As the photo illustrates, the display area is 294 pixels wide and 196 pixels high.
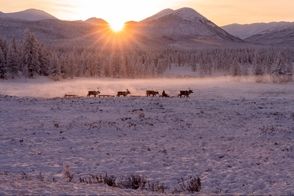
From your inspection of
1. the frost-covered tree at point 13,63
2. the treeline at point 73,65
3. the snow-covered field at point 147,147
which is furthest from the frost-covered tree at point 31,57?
the snow-covered field at point 147,147

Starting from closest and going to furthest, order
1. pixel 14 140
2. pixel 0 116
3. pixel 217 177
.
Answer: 1. pixel 217 177
2. pixel 14 140
3. pixel 0 116

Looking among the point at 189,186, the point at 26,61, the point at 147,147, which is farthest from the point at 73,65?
the point at 189,186

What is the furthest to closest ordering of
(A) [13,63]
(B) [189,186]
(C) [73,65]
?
1. (C) [73,65]
2. (A) [13,63]
3. (B) [189,186]

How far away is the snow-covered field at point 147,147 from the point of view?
61.2 ft

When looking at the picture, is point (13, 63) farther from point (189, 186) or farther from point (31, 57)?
point (189, 186)


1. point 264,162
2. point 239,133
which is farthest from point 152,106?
point 264,162

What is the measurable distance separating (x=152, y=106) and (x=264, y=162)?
24.6 m

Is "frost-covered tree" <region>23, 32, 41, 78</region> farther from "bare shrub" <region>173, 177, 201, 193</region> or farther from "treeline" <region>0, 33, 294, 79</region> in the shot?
"bare shrub" <region>173, 177, 201, 193</region>

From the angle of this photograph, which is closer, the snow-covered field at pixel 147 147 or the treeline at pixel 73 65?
the snow-covered field at pixel 147 147

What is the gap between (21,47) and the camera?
98.6 meters

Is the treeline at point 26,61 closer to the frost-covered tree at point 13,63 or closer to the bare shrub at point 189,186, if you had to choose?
the frost-covered tree at point 13,63

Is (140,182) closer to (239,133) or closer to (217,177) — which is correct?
(217,177)

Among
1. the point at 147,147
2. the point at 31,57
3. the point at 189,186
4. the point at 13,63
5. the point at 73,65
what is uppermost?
the point at 31,57

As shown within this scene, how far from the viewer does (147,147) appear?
26.5 metres
